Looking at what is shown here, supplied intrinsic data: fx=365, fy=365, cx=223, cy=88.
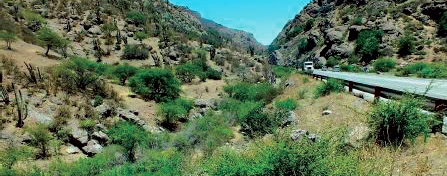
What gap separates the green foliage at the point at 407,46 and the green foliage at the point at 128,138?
43.1 metres

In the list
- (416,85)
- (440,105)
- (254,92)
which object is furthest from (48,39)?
(440,105)

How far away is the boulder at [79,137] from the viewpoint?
22.9 metres

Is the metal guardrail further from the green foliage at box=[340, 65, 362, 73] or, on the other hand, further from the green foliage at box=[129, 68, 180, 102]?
the green foliage at box=[340, 65, 362, 73]

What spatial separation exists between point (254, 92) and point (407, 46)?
3048cm

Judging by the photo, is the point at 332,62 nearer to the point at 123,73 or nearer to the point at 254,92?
the point at 254,92

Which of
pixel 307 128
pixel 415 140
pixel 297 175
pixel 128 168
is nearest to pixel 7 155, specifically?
pixel 128 168

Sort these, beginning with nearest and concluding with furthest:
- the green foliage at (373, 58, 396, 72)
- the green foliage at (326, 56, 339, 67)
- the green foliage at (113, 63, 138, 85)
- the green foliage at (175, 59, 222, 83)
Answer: the green foliage at (113, 63, 138, 85)
the green foliage at (175, 59, 222, 83)
the green foliage at (373, 58, 396, 72)
the green foliage at (326, 56, 339, 67)

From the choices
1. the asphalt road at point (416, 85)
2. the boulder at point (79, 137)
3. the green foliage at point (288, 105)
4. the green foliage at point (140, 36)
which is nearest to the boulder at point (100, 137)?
the boulder at point (79, 137)

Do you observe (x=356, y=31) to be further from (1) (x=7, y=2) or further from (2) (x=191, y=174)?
(2) (x=191, y=174)

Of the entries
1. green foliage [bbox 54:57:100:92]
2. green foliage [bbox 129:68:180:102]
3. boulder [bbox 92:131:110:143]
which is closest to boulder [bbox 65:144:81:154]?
boulder [bbox 92:131:110:143]

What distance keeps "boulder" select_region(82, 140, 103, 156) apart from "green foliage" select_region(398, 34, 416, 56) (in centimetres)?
4639

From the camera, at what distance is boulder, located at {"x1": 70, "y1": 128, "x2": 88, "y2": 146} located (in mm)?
22938

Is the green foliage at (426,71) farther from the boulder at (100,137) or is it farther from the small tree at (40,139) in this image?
the small tree at (40,139)

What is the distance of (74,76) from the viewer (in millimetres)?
32312
